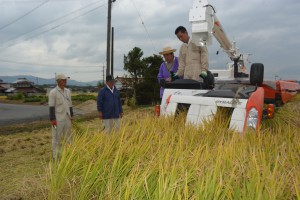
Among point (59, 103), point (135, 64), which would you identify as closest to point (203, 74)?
point (59, 103)

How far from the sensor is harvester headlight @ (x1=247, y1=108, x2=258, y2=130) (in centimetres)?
393

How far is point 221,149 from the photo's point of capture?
265 cm

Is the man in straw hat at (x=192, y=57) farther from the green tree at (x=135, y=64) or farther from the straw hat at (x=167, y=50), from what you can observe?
the green tree at (x=135, y=64)

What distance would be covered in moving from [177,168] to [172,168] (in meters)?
0.09

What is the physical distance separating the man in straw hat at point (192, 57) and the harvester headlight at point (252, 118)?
1.52m

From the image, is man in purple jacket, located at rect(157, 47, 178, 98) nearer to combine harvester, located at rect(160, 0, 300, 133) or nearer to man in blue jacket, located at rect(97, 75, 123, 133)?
combine harvester, located at rect(160, 0, 300, 133)

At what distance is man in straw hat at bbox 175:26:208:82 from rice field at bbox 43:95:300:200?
1.77 meters

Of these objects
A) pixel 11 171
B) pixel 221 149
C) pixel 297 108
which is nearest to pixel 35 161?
pixel 11 171

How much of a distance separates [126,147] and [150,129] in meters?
0.84

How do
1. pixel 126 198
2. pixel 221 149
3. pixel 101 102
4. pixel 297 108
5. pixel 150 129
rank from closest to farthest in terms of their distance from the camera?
pixel 126 198
pixel 221 149
pixel 150 129
pixel 297 108
pixel 101 102

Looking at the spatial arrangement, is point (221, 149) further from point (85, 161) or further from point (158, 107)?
point (158, 107)

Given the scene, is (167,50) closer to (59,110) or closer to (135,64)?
(59,110)

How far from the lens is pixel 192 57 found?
5488 millimetres

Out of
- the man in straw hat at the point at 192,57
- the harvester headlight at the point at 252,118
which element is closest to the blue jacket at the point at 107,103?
the man in straw hat at the point at 192,57
